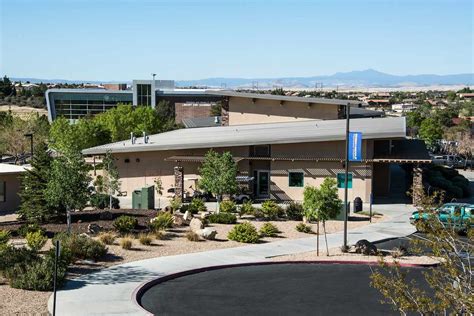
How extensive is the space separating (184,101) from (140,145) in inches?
3278

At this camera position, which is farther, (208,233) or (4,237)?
(208,233)

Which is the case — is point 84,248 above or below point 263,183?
below

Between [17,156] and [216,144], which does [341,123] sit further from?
[17,156]

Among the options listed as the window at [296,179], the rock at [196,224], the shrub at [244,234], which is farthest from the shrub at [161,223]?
the window at [296,179]

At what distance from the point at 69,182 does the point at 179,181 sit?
14586 millimetres

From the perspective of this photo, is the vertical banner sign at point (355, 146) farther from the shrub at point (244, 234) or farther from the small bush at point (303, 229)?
the shrub at point (244, 234)

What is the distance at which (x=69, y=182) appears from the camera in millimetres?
31719

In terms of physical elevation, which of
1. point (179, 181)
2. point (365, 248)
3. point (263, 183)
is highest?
point (179, 181)

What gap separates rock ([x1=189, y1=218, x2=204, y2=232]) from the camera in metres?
33.5

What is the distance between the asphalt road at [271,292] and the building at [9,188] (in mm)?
17359

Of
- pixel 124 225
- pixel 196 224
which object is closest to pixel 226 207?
pixel 196 224

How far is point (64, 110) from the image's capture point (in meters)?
117

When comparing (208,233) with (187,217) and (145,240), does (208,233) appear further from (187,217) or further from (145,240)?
(187,217)

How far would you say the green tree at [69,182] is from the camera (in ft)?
104
